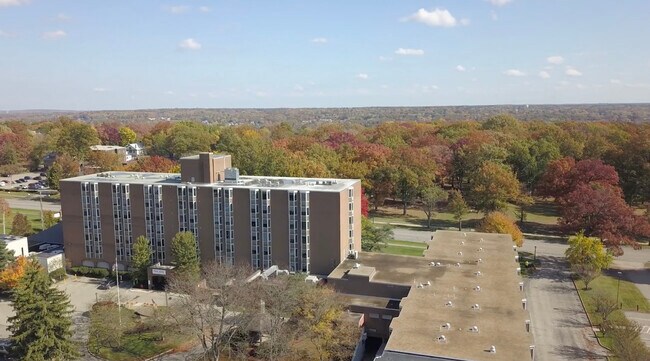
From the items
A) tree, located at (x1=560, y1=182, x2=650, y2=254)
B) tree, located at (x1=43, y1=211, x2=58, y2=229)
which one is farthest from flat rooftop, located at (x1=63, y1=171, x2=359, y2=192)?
tree, located at (x1=560, y1=182, x2=650, y2=254)

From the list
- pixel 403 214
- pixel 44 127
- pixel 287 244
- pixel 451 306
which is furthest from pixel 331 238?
pixel 44 127

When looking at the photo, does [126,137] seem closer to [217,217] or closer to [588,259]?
[217,217]

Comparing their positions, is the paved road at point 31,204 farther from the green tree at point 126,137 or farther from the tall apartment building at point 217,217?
the green tree at point 126,137

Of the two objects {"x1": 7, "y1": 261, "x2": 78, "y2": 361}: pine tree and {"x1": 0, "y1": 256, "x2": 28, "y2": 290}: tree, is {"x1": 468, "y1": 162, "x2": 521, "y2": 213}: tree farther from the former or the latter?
{"x1": 0, "y1": 256, "x2": 28, "y2": 290}: tree

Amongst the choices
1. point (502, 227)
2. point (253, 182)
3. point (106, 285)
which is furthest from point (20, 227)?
point (502, 227)

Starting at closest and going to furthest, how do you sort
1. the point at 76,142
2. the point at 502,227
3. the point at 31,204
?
1. the point at 502,227
2. the point at 31,204
3. the point at 76,142
